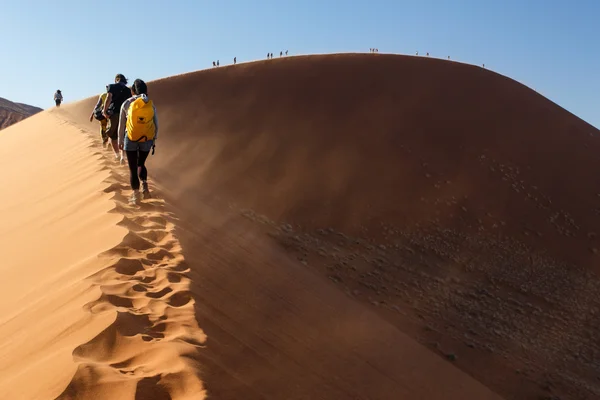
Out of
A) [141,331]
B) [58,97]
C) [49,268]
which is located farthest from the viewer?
[58,97]

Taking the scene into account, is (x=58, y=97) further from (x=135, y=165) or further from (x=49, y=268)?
(x=49, y=268)

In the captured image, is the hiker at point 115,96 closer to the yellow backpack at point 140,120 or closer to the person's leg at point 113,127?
the person's leg at point 113,127

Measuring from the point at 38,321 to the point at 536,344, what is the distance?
25.0ft

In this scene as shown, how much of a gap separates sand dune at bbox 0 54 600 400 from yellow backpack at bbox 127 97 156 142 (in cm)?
69

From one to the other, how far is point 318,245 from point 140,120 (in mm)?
5466

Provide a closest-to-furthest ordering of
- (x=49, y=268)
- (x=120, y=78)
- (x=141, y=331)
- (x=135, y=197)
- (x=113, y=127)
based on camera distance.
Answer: (x=141, y=331) < (x=49, y=268) < (x=135, y=197) < (x=120, y=78) < (x=113, y=127)

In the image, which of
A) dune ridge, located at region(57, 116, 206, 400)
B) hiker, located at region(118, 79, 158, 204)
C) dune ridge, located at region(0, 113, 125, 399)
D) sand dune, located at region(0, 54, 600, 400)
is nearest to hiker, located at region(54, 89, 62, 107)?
sand dune, located at region(0, 54, 600, 400)

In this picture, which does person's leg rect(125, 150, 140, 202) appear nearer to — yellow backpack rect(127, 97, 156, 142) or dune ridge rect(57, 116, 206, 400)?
yellow backpack rect(127, 97, 156, 142)

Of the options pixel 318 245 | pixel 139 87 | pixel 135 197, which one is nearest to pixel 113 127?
pixel 139 87

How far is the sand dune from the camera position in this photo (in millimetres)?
2865

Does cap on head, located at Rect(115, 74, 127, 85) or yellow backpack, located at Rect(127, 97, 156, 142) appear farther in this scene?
cap on head, located at Rect(115, 74, 127, 85)

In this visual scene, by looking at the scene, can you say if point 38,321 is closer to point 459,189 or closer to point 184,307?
point 184,307

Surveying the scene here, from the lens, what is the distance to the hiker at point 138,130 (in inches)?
226

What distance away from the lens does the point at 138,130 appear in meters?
5.80
